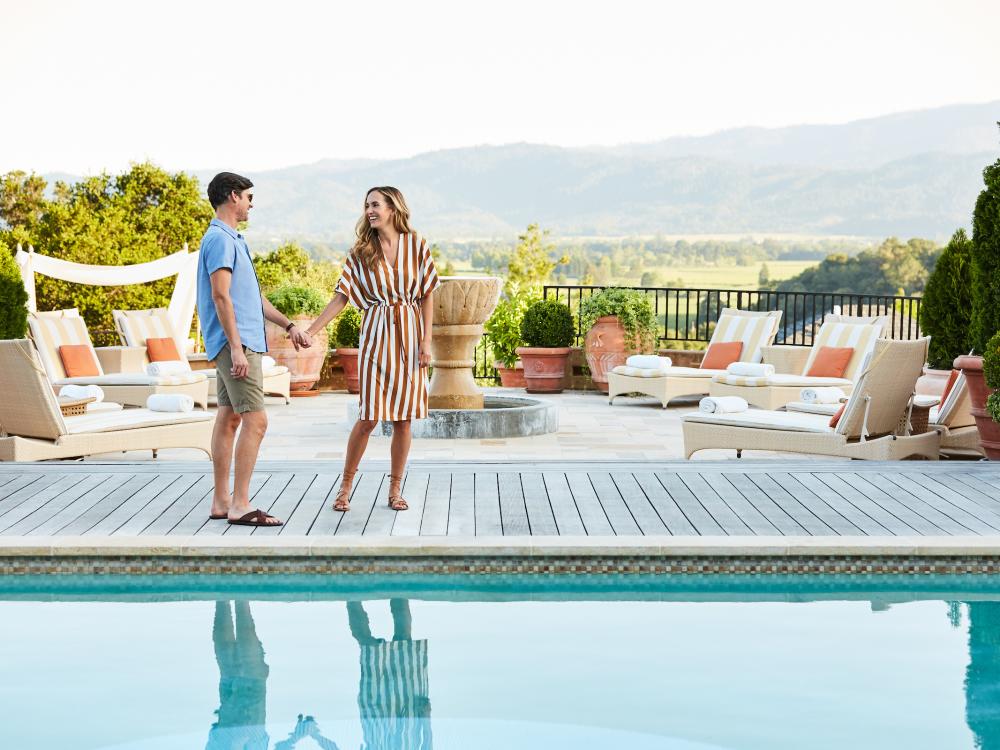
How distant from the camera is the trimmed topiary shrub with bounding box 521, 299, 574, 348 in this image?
39.1 ft

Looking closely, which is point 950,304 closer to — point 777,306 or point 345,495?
point 777,306

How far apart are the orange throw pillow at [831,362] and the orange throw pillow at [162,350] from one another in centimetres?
576

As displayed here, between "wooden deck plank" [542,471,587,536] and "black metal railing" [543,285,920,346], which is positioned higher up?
"black metal railing" [543,285,920,346]

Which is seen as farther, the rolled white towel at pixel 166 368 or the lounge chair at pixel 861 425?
the rolled white towel at pixel 166 368

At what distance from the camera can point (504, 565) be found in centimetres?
426

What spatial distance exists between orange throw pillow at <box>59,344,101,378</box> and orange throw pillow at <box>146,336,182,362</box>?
671 millimetres

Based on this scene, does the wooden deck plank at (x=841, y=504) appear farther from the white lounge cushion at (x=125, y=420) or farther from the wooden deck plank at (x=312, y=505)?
the white lounge cushion at (x=125, y=420)

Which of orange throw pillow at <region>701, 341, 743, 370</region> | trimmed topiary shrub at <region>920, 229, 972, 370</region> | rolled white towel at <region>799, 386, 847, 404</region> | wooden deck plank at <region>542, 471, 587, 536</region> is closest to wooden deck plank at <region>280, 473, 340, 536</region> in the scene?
wooden deck plank at <region>542, 471, 587, 536</region>

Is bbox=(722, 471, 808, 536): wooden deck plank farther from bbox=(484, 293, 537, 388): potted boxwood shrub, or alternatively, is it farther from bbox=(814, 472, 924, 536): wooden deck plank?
bbox=(484, 293, 537, 388): potted boxwood shrub

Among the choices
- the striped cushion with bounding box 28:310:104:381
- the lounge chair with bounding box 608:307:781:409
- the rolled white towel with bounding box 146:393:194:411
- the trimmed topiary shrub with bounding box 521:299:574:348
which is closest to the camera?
the rolled white towel with bounding box 146:393:194:411

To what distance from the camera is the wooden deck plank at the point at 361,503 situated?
4.54m

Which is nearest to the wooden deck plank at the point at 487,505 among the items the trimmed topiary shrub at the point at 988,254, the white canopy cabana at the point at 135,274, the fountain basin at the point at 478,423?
the fountain basin at the point at 478,423

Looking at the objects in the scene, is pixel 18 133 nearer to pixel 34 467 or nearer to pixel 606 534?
pixel 34 467

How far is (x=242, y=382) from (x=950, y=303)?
624cm
